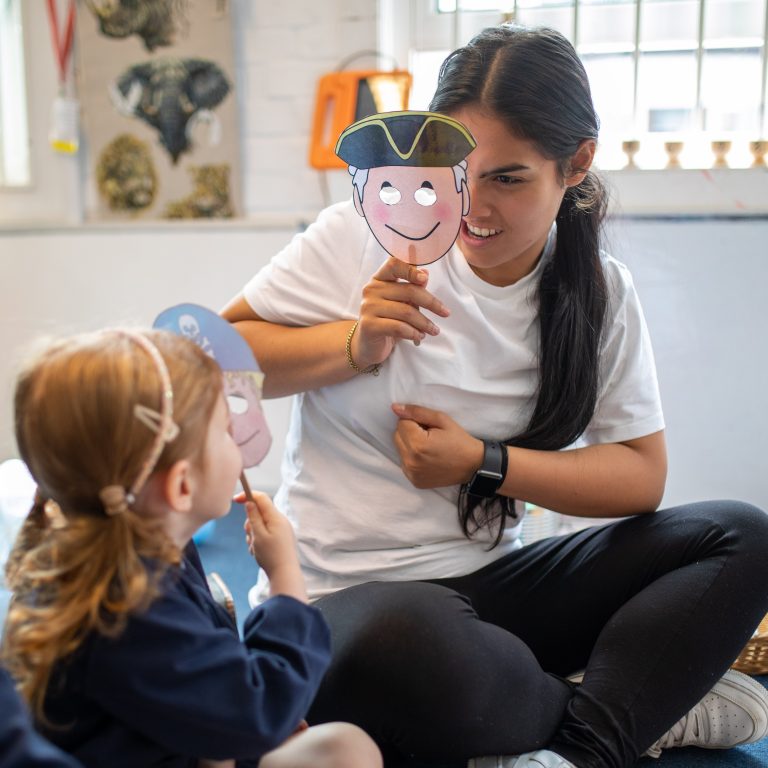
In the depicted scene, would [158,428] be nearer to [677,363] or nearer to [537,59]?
[537,59]

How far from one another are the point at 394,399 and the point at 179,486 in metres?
0.45

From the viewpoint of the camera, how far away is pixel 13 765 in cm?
61

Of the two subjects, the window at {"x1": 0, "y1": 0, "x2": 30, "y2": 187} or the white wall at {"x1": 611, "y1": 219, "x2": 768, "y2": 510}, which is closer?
the white wall at {"x1": 611, "y1": 219, "x2": 768, "y2": 510}

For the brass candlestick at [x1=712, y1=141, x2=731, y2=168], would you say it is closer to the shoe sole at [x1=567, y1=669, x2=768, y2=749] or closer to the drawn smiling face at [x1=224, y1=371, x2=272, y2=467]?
the shoe sole at [x1=567, y1=669, x2=768, y2=749]

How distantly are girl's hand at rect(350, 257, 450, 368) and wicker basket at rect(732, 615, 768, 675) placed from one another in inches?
29.3

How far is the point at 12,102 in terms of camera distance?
249cm

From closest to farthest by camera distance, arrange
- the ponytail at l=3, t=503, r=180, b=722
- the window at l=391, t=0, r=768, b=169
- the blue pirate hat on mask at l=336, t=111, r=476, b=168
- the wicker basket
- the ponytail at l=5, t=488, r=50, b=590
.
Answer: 1. the ponytail at l=3, t=503, r=180, b=722
2. the ponytail at l=5, t=488, r=50, b=590
3. the blue pirate hat on mask at l=336, t=111, r=476, b=168
4. the wicker basket
5. the window at l=391, t=0, r=768, b=169

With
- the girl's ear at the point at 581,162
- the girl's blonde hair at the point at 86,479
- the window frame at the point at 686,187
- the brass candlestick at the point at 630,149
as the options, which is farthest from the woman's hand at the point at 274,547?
the brass candlestick at the point at 630,149

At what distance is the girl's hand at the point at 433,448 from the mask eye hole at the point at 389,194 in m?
0.26

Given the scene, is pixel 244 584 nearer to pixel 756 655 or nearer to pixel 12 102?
pixel 756 655

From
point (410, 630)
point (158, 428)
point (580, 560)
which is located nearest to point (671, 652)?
point (580, 560)

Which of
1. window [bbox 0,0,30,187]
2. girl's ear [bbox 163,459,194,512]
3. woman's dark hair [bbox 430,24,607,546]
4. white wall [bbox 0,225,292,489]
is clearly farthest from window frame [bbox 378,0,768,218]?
girl's ear [bbox 163,459,194,512]

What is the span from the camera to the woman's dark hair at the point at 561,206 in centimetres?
112

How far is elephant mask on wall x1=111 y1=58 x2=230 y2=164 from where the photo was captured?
7.66 feet
